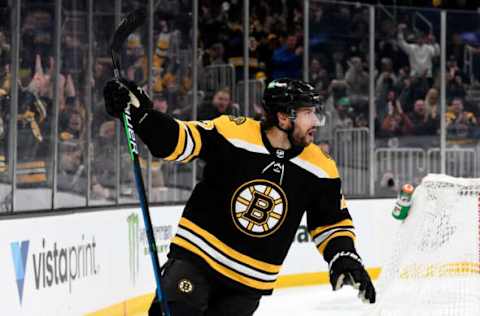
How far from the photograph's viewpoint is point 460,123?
1010 cm

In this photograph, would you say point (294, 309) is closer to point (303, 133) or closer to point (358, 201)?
point (358, 201)

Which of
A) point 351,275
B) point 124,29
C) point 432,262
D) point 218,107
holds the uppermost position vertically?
point 124,29

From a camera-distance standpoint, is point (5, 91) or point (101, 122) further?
point (101, 122)

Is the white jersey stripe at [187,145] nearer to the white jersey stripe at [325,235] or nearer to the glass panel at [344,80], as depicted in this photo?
the white jersey stripe at [325,235]

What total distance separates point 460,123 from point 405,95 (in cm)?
61

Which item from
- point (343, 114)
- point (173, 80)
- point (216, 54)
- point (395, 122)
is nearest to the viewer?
point (173, 80)

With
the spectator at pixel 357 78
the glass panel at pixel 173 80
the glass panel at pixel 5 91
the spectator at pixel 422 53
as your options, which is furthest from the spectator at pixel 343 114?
the glass panel at pixel 5 91

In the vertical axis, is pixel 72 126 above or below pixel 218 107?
below

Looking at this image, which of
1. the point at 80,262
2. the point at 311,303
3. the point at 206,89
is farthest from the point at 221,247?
the point at 206,89

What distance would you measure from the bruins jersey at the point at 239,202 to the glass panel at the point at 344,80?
5.93 m

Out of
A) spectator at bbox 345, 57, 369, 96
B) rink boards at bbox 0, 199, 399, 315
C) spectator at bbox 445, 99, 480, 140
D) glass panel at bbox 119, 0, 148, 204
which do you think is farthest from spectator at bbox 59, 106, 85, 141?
spectator at bbox 445, 99, 480, 140

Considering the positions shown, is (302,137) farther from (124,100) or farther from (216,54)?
(216,54)

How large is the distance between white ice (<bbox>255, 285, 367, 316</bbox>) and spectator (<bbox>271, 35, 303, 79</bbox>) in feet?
6.70

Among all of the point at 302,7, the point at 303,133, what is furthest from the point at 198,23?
the point at 303,133
